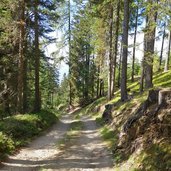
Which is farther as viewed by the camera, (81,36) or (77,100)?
(77,100)

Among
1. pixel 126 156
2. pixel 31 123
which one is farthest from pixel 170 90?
pixel 31 123

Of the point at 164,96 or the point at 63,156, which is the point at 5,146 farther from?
the point at 164,96

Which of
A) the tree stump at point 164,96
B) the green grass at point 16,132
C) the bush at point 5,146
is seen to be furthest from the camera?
the green grass at point 16,132

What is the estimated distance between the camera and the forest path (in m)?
9.52

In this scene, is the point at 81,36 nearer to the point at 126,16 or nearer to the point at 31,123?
the point at 126,16

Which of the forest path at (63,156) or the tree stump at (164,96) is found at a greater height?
the tree stump at (164,96)

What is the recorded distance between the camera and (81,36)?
42.2 metres

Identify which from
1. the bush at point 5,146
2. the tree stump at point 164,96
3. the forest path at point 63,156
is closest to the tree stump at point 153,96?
the tree stump at point 164,96

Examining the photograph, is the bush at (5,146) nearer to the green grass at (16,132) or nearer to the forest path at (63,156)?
the green grass at (16,132)

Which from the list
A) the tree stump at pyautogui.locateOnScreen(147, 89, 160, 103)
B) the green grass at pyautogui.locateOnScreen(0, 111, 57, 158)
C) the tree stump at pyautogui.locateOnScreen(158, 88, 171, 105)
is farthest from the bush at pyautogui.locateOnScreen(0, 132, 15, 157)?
the tree stump at pyautogui.locateOnScreen(158, 88, 171, 105)

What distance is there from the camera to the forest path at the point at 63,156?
952 cm

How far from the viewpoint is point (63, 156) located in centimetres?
1105

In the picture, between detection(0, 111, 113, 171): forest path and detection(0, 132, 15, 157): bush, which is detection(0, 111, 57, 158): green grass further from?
detection(0, 111, 113, 171): forest path

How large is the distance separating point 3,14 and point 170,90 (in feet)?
51.7
